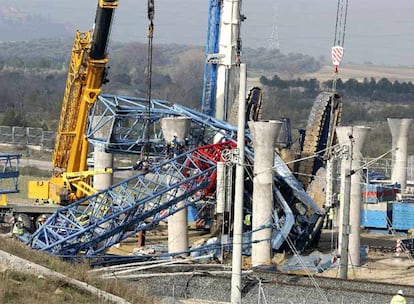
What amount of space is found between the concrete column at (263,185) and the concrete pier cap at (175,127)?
14.6 ft

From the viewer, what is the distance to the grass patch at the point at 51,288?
1956cm

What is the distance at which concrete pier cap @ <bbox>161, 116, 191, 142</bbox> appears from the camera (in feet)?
129

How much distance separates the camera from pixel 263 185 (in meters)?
35.3

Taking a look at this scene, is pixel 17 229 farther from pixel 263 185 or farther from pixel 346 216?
pixel 346 216

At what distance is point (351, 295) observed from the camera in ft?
92.4

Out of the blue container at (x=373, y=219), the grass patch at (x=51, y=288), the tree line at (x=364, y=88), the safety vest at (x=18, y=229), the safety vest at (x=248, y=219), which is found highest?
the tree line at (x=364, y=88)

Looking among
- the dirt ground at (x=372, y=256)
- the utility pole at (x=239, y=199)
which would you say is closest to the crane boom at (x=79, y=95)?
the dirt ground at (x=372, y=256)

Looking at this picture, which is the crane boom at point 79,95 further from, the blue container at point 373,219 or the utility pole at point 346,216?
the utility pole at point 346,216

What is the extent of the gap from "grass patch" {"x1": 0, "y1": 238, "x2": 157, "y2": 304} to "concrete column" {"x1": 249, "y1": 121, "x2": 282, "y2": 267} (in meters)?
12.1

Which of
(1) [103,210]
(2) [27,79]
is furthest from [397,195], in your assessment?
(2) [27,79]

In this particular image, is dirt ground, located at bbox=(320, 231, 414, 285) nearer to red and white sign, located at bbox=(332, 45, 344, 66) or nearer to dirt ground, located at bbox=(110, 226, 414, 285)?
dirt ground, located at bbox=(110, 226, 414, 285)

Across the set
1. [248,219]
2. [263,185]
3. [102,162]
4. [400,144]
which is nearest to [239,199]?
[263,185]

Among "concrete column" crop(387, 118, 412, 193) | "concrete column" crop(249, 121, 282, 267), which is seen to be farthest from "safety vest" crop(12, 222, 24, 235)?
"concrete column" crop(387, 118, 412, 193)

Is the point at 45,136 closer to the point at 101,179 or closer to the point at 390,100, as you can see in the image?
the point at 101,179
